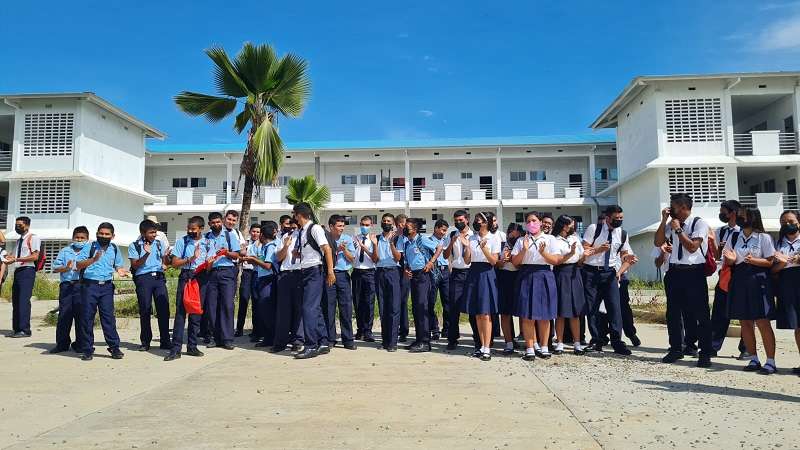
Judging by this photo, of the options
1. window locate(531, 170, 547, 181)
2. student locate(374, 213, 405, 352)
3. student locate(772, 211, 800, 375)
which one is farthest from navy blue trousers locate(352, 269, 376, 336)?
window locate(531, 170, 547, 181)

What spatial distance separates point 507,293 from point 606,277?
124 cm

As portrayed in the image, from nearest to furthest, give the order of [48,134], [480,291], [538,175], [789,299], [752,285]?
[789,299] < [752,285] < [480,291] < [48,134] < [538,175]

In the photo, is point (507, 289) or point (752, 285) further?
point (507, 289)

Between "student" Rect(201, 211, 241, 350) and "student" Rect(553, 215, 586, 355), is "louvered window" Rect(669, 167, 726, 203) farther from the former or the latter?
"student" Rect(201, 211, 241, 350)

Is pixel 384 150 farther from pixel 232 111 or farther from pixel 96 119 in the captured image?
pixel 232 111

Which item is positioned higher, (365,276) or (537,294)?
(365,276)

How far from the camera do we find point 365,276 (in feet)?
26.8

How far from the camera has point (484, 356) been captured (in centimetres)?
660

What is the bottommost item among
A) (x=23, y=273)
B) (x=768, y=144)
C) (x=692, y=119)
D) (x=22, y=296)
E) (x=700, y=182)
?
(x=22, y=296)

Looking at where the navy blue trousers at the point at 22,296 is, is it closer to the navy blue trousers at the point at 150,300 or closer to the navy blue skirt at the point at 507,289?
the navy blue trousers at the point at 150,300

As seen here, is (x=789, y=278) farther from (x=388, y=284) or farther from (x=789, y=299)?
(x=388, y=284)

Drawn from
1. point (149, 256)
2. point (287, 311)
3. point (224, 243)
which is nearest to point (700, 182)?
point (287, 311)

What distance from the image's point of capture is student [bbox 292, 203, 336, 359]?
22.5 feet

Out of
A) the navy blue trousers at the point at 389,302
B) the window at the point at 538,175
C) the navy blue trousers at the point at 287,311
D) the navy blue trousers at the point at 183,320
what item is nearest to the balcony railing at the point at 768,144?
the window at the point at 538,175
